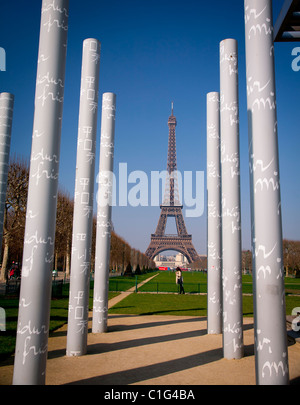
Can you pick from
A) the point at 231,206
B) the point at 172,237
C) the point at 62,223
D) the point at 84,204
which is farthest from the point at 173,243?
the point at 84,204

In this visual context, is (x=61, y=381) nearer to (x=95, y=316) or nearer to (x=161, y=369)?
(x=161, y=369)

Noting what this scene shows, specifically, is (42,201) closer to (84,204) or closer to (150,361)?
(84,204)

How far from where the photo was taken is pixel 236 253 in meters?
8.14

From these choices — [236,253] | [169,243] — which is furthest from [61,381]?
[169,243]

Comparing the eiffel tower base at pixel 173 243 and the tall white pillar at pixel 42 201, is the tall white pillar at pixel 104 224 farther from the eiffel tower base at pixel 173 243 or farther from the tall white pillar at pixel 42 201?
the eiffel tower base at pixel 173 243

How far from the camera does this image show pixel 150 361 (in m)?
7.30

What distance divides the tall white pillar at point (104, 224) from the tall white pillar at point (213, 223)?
3280 mm

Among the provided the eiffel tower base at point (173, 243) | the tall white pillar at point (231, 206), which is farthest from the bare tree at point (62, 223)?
the eiffel tower base at point (173, 243)

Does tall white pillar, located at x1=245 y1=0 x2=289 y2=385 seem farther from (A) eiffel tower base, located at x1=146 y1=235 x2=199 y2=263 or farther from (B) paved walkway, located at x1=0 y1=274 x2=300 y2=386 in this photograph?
(A) eiffel tower base, located at x1=146 y1=235 x2=199 y2=263

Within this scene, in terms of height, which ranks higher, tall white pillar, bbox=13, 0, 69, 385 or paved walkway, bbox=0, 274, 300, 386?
tall white pillar, bbox=13, 0, 69, 385

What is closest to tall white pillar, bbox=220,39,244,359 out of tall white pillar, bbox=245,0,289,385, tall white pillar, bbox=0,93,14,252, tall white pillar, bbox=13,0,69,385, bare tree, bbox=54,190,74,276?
tall white pillar, bbox=245,0,289,385

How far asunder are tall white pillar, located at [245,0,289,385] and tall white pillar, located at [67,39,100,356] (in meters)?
4.69

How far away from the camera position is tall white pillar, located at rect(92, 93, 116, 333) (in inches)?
405

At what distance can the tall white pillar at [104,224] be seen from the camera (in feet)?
33.8
